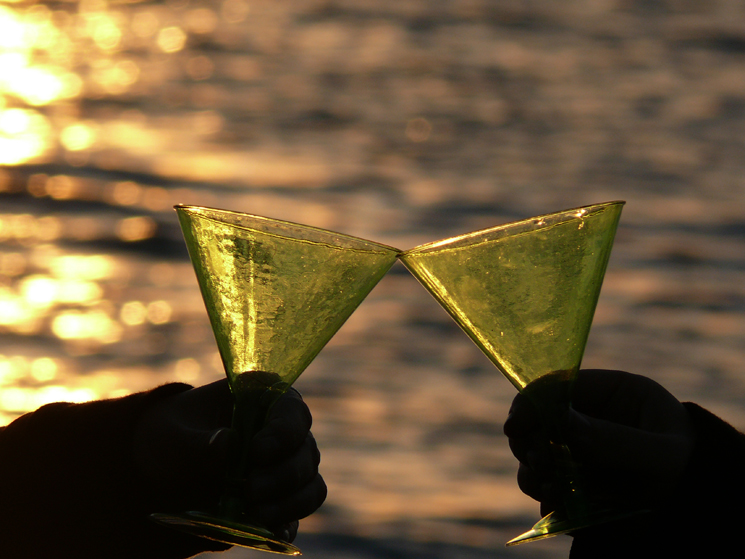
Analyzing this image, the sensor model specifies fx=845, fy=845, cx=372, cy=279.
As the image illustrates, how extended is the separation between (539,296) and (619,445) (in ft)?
1.33

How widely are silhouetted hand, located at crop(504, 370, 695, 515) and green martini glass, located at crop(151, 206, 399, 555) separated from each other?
539 mm

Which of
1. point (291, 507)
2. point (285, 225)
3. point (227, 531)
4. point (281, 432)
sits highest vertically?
point (285, 225)

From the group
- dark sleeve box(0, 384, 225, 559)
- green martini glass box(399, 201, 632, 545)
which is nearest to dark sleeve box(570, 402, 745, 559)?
green martini glass box(399, 201, 632, 545)

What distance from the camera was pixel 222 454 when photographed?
200 centimetres

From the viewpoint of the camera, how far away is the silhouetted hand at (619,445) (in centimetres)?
200

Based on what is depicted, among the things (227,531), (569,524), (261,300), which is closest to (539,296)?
(569,524)

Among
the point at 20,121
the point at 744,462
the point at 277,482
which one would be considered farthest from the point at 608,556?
the point at 20,121

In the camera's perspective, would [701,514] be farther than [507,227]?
Yes

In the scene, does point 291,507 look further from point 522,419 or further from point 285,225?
point 285,225

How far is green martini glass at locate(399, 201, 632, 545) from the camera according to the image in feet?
6.24

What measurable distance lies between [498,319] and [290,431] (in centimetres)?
59

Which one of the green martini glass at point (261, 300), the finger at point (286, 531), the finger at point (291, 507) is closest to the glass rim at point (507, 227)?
the green martini glass at point (261, 300)

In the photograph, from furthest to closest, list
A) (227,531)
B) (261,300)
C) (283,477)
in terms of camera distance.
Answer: (283,477)
(261,300)
(227,531)

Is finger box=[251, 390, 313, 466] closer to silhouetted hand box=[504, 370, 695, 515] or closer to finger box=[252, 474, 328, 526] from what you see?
finger box=[252, 474, 328, 526]
